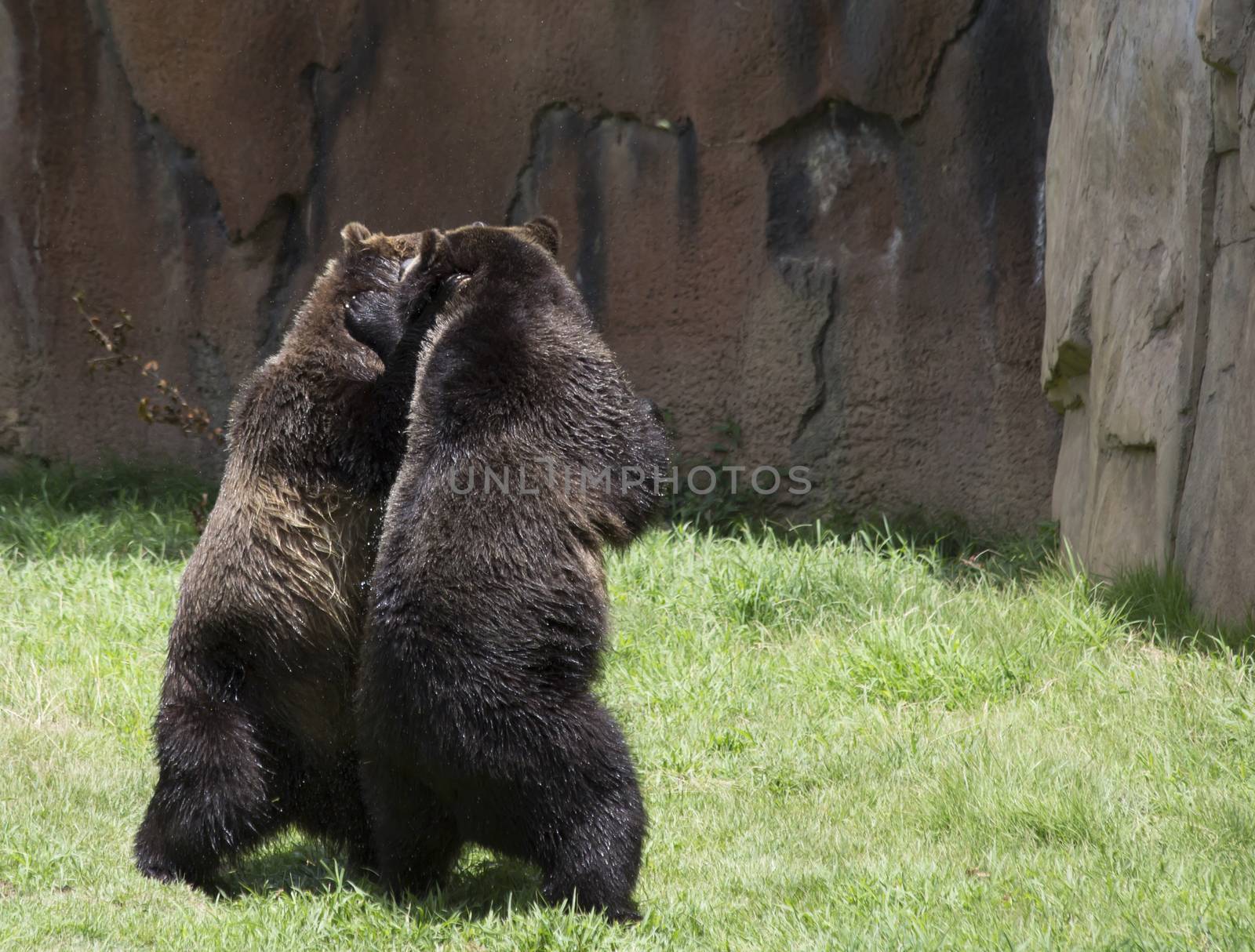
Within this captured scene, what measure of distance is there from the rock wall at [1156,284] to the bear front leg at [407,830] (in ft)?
9.86

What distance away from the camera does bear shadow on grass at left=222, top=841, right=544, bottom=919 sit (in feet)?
12.7

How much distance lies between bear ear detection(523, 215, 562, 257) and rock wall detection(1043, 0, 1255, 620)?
7.98 ft

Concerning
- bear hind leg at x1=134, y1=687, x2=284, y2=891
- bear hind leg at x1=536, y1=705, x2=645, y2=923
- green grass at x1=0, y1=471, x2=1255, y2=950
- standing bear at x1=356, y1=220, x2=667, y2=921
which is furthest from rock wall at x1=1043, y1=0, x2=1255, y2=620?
bear hind leg at x1=134, y1=687, x2=284, y2=891

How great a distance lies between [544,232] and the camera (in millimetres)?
4609

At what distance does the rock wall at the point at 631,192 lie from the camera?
297 inches

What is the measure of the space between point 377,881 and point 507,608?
3.82ft

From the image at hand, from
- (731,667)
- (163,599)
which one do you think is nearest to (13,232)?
(163,599)

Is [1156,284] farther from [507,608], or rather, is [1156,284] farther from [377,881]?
[377,881]

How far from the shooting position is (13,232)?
8898 mm

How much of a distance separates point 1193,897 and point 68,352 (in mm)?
7718

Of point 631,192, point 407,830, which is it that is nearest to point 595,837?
point 407,830

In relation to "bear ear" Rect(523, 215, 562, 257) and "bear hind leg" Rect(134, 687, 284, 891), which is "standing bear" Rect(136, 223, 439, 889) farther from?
"bear ear" Rect(523, 215, 562, 257)

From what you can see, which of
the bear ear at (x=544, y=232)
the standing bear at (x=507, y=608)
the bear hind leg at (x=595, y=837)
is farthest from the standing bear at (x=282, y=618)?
the bear hind leg at (x=595, y=837)

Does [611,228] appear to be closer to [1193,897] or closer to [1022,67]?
[1022,67]
